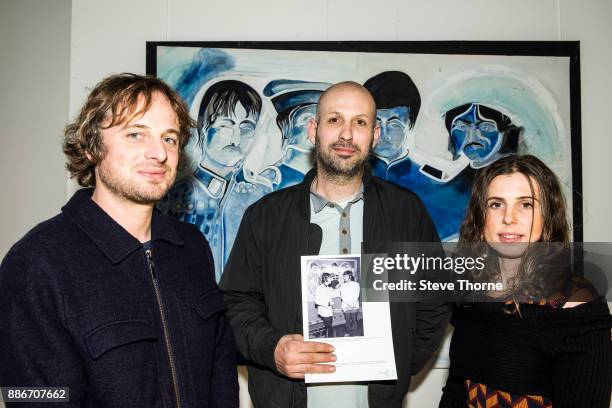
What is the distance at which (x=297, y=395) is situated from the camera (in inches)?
78.9

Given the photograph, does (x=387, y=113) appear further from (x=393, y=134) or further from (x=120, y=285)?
(x=120, y=285)

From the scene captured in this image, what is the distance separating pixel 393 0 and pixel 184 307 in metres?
2.48

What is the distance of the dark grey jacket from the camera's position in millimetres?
2035

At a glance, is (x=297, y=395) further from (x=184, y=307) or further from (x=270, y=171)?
(x=270, y=171)

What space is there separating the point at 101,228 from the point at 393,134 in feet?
6.66

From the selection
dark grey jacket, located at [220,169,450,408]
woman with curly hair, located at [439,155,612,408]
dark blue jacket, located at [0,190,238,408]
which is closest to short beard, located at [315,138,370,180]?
dark grey jacket, located at [220,169,450,408]

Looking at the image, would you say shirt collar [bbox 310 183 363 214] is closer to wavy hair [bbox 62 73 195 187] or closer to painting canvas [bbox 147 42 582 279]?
wavy hair [bbox 62 73 195 187]

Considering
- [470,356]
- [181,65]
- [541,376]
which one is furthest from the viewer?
[181,65]

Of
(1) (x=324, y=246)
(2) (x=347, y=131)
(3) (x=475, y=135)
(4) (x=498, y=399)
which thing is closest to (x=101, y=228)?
(1) (x=324, y=246)

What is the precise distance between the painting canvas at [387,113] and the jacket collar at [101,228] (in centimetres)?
139

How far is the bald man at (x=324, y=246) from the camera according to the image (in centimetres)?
201

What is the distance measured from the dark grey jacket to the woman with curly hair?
9.0 inches

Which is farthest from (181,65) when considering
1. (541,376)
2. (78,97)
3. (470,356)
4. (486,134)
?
(541,376)

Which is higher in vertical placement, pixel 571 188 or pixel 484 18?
pixel 484 18
